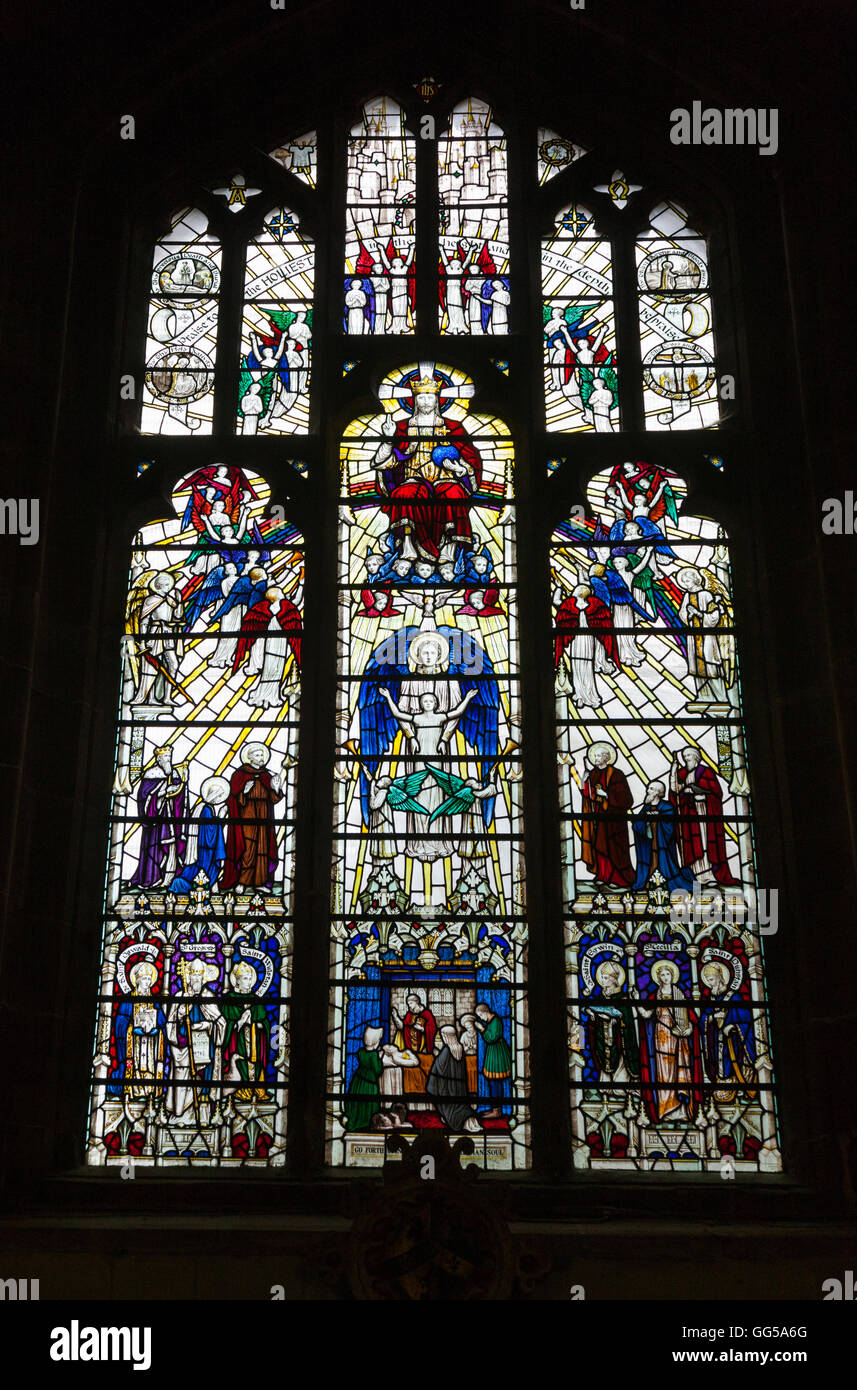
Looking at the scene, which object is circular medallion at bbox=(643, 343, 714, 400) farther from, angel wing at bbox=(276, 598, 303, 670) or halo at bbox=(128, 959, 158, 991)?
halo at bbox=(128, 959, 158, 991)

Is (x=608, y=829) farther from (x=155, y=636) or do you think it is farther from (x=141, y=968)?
(x=155, y=636)

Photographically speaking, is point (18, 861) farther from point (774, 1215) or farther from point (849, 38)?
point (849, 38)

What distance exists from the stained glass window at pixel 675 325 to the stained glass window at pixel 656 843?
0.42 meters


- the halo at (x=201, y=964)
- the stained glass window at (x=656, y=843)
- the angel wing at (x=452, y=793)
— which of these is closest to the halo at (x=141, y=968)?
the halo at (x=201, y=964)

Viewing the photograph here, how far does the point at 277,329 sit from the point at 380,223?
887mm

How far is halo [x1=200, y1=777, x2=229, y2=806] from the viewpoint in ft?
22.8

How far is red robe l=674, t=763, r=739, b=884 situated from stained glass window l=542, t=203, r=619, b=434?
75.0 inches

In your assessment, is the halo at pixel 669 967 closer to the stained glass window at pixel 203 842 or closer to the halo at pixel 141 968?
the stained glass window at pixel 203 842

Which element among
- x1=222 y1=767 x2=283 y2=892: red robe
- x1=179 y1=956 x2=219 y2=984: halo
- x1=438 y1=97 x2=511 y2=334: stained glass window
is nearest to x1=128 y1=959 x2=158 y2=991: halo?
x1=179 y1=956 x2=219 y2=984: halo

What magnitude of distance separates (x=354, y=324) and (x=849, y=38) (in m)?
2.94

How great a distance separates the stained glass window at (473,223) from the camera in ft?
26.8

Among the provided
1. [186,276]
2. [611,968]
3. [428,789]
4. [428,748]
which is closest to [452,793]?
[428,789]

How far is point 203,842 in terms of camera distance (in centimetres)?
689
